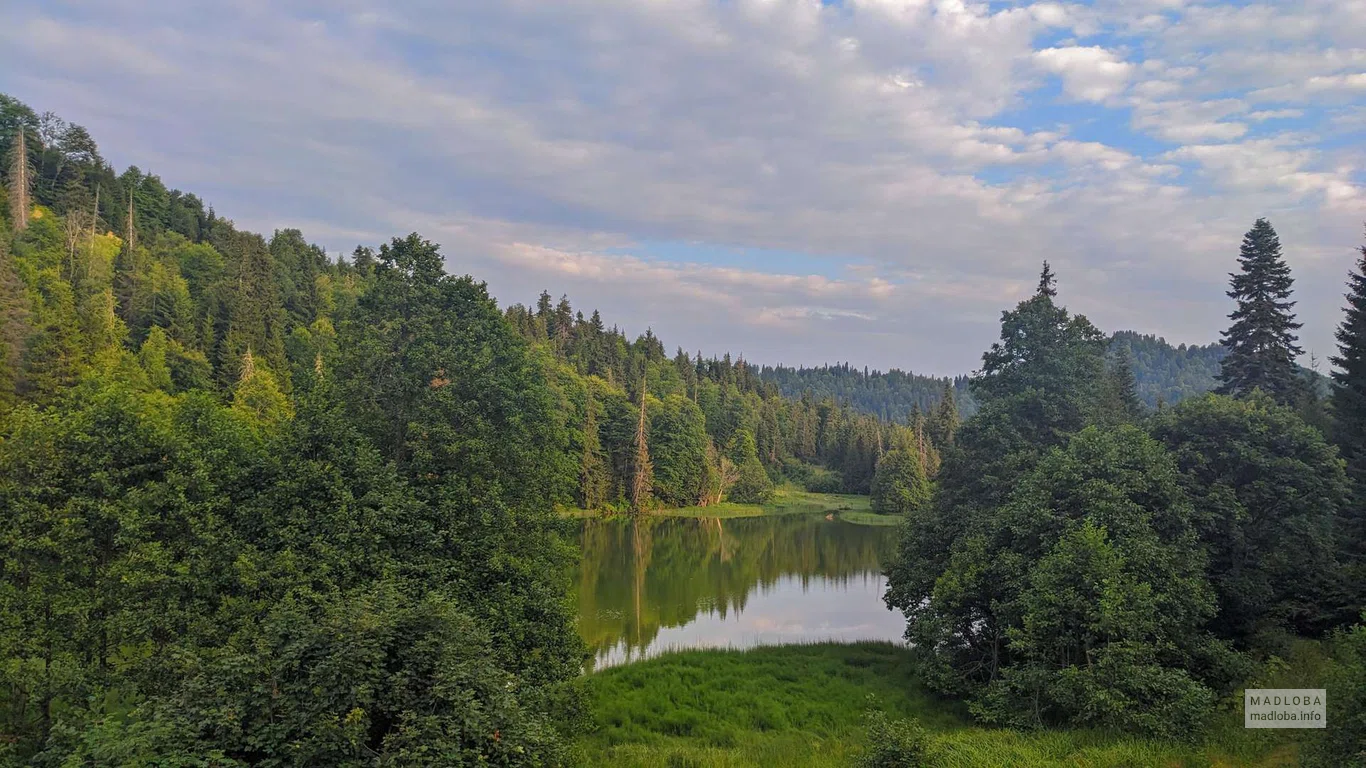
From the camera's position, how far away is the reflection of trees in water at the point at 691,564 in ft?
123

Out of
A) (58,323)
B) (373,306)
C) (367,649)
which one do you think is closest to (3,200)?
(58,323)

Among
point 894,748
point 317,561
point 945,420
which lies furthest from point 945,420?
point 317,561

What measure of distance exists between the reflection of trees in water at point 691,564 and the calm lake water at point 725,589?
95 millimetres

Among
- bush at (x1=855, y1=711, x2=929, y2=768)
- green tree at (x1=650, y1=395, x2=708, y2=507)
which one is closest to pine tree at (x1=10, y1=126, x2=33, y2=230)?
green tree at (x1=650, y1=395, x2=708, y2=507)

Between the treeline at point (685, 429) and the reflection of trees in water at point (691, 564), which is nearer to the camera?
the reflection of trees in water at point (691, 564)

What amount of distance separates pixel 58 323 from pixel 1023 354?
58.3 metres

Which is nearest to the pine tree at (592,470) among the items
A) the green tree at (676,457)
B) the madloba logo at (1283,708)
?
the green tree at (676,457)

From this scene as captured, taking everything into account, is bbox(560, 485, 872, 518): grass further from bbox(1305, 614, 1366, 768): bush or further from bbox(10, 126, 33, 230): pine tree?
bbox(1305, 614, 1366, 768): bush

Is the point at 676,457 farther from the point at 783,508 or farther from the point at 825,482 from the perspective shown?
the point at 825,482

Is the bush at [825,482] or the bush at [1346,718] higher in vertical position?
the bush at [1346,718]

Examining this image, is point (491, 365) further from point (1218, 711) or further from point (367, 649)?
point (1218, 711)

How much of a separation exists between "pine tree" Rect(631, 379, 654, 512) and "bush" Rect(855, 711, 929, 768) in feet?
251

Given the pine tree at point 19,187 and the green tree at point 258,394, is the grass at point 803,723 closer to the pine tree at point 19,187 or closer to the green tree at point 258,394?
the green tree at point 258,394

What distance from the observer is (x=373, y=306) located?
70.0 ft
